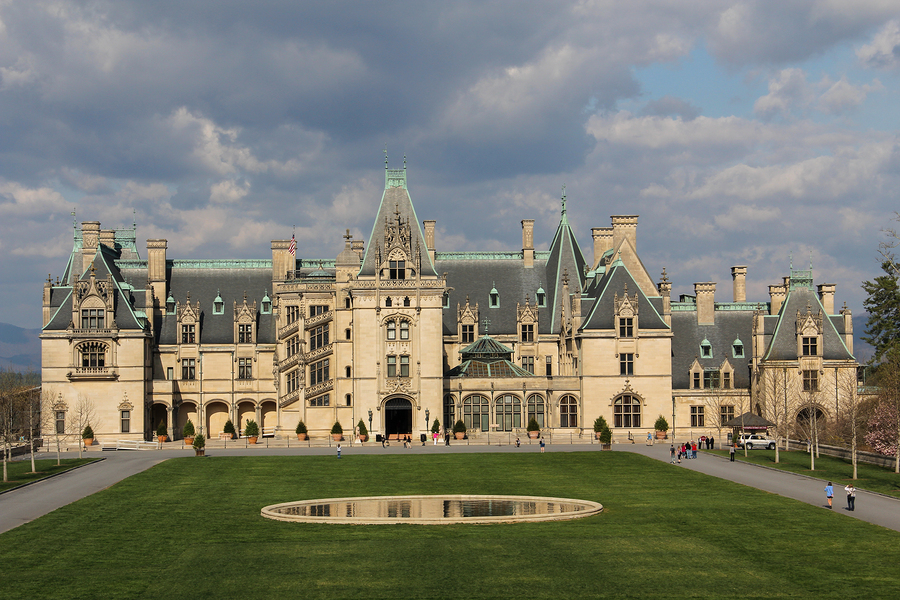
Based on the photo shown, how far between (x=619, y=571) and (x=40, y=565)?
18.6 metres

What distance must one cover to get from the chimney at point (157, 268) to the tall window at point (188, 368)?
20.5 ft

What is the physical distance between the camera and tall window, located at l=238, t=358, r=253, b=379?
91.2 m

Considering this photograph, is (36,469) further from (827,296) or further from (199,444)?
(827,296)

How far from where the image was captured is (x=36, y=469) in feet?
202

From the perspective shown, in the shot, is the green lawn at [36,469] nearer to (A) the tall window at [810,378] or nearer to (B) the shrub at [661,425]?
(B) the shrub at [661,425]

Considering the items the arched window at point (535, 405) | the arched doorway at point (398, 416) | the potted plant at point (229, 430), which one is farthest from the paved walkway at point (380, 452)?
the potted plant at point (229, 430)

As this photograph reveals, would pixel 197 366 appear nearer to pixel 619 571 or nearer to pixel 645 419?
pixel 645 419

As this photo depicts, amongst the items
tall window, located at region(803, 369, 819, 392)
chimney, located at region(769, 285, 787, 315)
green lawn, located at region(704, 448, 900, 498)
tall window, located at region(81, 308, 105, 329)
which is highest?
chimney, located at region(769, 285, 787, 315)

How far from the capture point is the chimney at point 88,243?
297ft

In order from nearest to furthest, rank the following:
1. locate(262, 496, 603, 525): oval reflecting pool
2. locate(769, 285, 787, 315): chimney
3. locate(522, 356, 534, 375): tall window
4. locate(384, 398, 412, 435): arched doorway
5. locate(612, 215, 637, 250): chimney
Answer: locate(262, 496, 603, 525): oval reflecting pool, locate(384, 398, 412, 435): arched doorway, locate(769, 285, 787, 315): chimney, locate(522, 356, 534, 375): tall window, locate(612, 215, 637, 250): chimney

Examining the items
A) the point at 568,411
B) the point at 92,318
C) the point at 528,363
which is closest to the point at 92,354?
→ the point at 92,318

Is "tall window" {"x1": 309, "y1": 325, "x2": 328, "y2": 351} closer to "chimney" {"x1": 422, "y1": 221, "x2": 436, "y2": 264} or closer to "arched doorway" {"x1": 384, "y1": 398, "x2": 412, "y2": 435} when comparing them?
"arched doorway" {"x1": 384, "y1": 398, "x2": 412, "y2": 435}

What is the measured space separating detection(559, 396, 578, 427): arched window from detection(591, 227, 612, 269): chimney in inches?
621

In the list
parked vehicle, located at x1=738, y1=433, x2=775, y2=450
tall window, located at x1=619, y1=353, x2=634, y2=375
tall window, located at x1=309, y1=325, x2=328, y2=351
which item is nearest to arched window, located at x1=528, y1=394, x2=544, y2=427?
tall window, located at x1=619, y1=353, x2=634, y2=375
